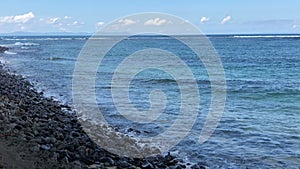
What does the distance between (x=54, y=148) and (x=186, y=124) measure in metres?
6.35

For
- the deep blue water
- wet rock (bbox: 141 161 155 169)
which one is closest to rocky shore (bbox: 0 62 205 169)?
wet rock (bbox: 141 161 155 169)

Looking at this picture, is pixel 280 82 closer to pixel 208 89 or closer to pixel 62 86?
pixel 208 89

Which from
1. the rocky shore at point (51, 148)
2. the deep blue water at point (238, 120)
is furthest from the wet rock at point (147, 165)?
the deep blue water at point (238, 120)

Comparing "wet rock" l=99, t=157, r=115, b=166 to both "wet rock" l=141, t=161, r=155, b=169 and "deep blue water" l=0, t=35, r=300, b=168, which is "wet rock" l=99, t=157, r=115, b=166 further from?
"deep blue water" l=0, t=35, r=300, b=168

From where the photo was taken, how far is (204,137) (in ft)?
43.0

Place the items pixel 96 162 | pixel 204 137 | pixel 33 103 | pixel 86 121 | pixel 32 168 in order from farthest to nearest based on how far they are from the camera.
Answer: pixel 33 103 → pixel 86 121 → pixel 204 137 → pixel 96 162 → pixel 32 168

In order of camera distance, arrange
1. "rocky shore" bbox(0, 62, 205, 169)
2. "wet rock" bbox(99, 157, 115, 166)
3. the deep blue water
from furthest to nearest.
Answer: the deep blue water → "wet rock" bbox(99, 157, 115, 166) → "rocky shore" bbox(0, 62, 205, 169)

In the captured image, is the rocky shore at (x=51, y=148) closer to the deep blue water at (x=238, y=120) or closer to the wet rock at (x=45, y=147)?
the wet rock at (x=45, y=147)

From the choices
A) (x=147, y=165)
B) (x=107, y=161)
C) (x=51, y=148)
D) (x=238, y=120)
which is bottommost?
(x=238, y=120)

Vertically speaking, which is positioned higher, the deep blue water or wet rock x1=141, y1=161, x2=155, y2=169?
wet rock x1=141, y1=161, x2=155, y2=169

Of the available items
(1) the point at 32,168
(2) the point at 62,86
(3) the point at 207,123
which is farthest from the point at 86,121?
(2) the point at 62,86

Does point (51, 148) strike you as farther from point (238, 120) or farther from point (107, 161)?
point (238, 120)

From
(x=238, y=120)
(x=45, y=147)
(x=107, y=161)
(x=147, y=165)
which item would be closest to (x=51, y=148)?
(x=45, y=147)

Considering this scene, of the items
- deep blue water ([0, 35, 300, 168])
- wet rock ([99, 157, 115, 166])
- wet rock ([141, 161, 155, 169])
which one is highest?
wet rock ([99, 157, 115, 166])
